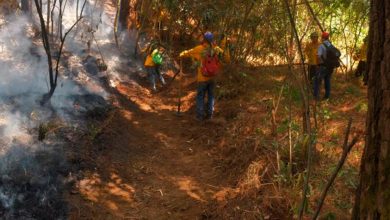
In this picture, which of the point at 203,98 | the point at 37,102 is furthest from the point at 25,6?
the point at 203,98

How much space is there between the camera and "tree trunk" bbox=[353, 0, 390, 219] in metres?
1.88

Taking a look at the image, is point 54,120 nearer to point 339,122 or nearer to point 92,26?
point 339,122

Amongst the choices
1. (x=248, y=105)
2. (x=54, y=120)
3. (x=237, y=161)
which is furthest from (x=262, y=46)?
(x=54, y=120)

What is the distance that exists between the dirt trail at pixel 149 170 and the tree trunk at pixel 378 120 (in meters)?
3.40

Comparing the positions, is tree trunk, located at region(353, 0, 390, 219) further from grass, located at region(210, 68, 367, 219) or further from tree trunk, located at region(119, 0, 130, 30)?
tree trunk, located at region(119, 0, 130, 30)

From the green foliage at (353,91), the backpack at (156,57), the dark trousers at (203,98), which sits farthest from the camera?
the backpack at (156,57)

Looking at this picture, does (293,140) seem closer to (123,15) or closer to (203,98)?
(203,98)

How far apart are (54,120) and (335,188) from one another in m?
4.53

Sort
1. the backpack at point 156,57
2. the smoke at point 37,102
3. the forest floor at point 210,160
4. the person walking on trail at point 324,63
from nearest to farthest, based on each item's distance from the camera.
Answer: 1. the forest floor at point 210,160
2. the smoke at point 37,102
3. the person walking on trail at point 324,63
4. the backpack at point 156,57

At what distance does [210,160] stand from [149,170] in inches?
40.7

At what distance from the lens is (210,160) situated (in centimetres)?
682

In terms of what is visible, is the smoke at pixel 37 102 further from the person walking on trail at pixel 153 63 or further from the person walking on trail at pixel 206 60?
the person walking on trail at pixel 206 60

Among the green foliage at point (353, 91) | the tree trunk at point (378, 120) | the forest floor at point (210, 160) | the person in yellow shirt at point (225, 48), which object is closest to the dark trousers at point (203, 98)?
the forest floor at point (210, 160)

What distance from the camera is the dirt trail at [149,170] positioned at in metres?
5.30
